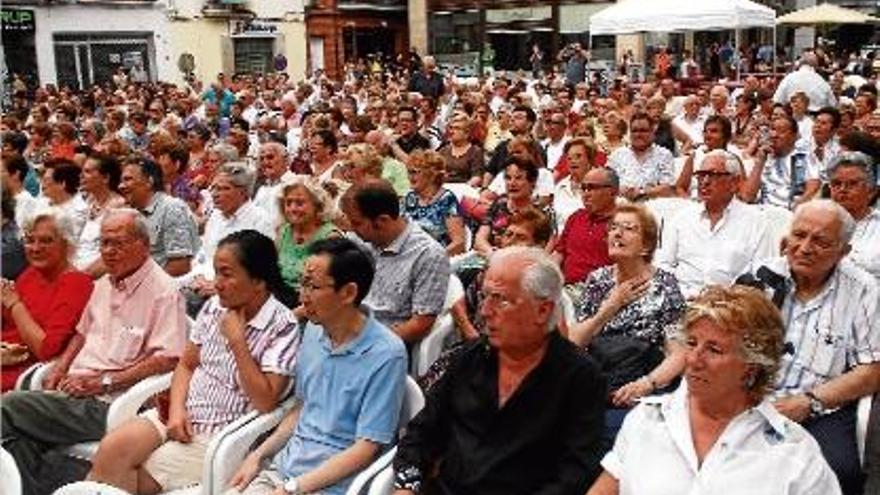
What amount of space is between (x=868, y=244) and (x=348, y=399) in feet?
8.79

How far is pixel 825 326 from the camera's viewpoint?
341 cm

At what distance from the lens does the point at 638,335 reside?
3.83m

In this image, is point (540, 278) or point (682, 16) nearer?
point (540, 278)

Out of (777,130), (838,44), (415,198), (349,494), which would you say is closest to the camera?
(349,494)

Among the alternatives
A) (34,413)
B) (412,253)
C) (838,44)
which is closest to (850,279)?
(412,253)

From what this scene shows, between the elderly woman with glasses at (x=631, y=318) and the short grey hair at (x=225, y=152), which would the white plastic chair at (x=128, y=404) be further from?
the short grey hair at (x=225, y=152)

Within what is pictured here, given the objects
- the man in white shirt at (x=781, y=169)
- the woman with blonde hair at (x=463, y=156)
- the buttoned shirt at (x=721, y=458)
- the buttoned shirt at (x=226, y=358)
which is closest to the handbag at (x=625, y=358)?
the buttoned shirt at (x=721, y=458)

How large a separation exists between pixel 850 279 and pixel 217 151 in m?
5.26

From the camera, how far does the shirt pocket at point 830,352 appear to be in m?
3.40

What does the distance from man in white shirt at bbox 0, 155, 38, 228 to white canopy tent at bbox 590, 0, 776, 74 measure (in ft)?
26.5

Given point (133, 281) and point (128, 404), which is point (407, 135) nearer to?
point (133, 281)

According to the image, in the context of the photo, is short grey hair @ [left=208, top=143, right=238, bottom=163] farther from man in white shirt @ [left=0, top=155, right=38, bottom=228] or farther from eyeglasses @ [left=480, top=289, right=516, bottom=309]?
eyeglasses @ [left=480, top=289, right=516, bottom=309]

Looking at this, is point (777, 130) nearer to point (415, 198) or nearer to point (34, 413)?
point (415, 198)

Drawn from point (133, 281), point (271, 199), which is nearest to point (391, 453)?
point (133, 281)
